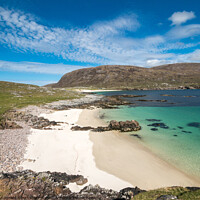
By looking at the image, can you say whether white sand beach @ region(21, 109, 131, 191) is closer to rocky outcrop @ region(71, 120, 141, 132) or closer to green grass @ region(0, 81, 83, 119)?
rocky outcrop @ region(71, 120, 141, 132)

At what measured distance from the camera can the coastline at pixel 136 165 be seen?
8.88 meters

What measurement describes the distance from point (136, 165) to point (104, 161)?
2856mm

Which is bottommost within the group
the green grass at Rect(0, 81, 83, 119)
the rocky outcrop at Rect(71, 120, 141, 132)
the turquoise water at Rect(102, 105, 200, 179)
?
the turquoise water at Rect(102, 105, 200, 179)

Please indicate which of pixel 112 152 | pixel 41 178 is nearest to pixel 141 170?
pixel 112 152

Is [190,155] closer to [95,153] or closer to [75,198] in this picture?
[95,153]

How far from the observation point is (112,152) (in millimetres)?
13008

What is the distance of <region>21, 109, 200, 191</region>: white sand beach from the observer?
A: 882cm

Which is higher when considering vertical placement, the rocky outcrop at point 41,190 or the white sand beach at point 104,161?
the rocky outcrop at point 41,190

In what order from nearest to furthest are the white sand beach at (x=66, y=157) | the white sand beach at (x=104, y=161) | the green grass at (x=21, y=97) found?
the white sand beach at (x=66, y=157) < the white sand beach at (x=104, y=161) < the green grass at (x=21, y=97)

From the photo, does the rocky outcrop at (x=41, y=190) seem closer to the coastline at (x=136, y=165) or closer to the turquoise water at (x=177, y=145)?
the coastline at (x=136, y=165)

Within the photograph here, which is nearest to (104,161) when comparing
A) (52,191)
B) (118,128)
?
(52,191)

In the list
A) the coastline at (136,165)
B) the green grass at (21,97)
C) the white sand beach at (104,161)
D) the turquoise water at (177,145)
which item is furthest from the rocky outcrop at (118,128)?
the green grass at (21,97)

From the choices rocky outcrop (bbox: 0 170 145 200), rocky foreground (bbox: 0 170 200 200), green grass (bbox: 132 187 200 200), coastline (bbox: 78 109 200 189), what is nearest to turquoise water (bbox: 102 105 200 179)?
coastline (bbox: 78 109 200 189)

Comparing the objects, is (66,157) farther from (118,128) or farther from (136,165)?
(118,128)
